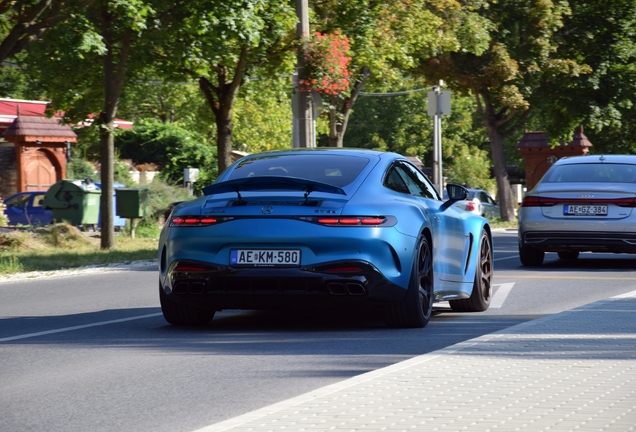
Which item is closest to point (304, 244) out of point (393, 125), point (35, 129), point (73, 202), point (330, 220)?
point (330, 220)

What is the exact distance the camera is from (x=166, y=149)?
59156 mm

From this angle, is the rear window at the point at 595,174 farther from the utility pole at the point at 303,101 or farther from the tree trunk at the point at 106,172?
the tree trunk at the point at 106,172

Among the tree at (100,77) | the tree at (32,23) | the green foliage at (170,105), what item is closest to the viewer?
the tree at (32,23)

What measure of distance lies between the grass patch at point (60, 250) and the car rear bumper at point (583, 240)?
6.75 metres

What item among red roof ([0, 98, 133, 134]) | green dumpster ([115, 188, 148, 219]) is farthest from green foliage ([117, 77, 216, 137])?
green dumpster ([115, 188, 148, 219])

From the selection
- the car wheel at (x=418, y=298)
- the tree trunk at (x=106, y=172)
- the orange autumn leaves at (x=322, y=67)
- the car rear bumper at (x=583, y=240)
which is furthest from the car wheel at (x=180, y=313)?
the orange autumn leaves at (x=322, y=67)

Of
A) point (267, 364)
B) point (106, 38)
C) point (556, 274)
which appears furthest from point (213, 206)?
point (106, 38)

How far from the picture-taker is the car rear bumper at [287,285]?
899cm

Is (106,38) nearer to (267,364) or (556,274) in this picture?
(556,274)

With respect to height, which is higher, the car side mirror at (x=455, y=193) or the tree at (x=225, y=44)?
the tree at (x=225, y=44)

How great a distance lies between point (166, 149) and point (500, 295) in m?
47.1

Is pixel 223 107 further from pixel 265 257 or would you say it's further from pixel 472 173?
pixel 472 173

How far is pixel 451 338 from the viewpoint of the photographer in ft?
29.8

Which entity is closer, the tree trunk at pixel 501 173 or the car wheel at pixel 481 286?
the car wheel at pixel 481 286
